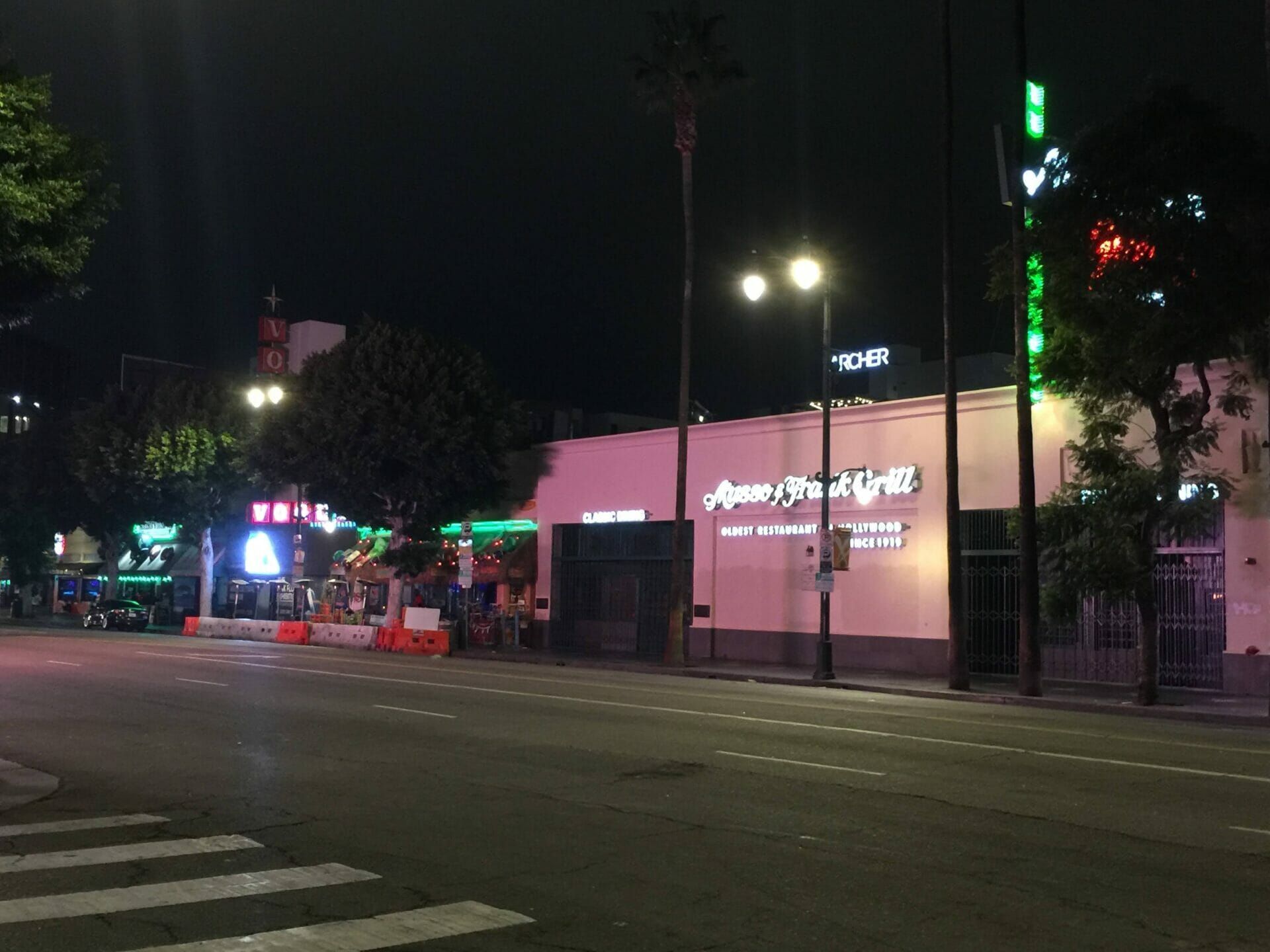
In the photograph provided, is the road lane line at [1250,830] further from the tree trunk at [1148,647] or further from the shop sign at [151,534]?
the shop sign at [151,534]

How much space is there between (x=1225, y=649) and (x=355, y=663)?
18429 mm

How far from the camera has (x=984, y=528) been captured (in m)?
28.6

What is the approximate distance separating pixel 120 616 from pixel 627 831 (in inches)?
1869

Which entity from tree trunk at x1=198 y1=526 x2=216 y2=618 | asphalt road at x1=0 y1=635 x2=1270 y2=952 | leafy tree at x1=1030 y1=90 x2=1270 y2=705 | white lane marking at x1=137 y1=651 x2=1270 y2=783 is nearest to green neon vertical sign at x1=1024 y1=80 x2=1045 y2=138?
leafy tree at x1=1030 y1=90 x2=1270 y2=705

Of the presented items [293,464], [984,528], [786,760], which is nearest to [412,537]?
[293,464]

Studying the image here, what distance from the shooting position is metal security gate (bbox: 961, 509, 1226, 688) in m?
24.6

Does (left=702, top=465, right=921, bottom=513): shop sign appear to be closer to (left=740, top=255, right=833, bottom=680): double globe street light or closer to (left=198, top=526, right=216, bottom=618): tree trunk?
(left=740, top=255, right=833, bottom=680): double globe street light

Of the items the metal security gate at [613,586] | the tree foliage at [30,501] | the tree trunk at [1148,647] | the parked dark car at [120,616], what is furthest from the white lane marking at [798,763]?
the tree foliage at [30,501]

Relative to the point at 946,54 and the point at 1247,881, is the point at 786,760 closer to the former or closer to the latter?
the point at 1247,881

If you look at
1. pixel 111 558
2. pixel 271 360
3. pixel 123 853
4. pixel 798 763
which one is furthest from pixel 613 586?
pixel 111 558

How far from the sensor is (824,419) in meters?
28.1

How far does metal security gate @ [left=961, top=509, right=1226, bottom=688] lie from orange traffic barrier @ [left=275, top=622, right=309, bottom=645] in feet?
74.1

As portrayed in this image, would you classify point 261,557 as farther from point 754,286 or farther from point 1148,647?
point 1148,647

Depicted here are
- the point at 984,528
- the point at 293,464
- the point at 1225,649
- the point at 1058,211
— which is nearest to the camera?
the point at 1058,211
